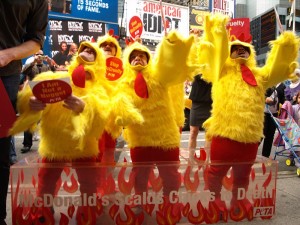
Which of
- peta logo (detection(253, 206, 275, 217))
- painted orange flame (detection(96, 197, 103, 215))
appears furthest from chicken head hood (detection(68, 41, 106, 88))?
peta logo (detection(253, 206, 275, 217))

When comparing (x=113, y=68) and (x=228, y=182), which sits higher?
(x=113, y=68)

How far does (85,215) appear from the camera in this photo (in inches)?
93.4

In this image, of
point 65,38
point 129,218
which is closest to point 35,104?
point 129,218

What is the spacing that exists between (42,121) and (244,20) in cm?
202

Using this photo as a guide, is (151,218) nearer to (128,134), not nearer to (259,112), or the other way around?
(128,134)

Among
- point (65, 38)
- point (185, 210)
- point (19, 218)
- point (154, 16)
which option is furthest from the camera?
point (154, 16)

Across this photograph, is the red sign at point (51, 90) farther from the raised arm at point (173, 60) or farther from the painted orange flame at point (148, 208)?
the painted orange flame at point (148, 208)

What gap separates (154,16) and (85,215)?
33.7ft

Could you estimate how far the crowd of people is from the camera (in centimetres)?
211

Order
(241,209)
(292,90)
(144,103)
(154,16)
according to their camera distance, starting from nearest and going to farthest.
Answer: (144,103) < (241,209) < (292,90) < (154,16)

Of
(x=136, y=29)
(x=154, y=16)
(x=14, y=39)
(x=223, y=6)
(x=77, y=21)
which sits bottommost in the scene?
(x=14, y=39)

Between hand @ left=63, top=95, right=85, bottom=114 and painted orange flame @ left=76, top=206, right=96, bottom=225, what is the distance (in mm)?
732

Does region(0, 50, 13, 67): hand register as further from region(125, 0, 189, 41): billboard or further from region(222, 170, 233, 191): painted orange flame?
region(125, 0, 189, 41): billboard

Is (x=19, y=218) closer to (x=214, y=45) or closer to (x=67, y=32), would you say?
(x=214, y=45)
